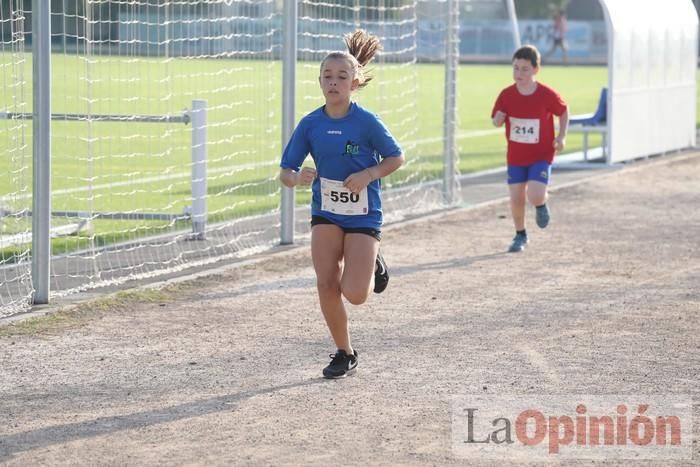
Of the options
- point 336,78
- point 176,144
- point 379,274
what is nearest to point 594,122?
point 176,144

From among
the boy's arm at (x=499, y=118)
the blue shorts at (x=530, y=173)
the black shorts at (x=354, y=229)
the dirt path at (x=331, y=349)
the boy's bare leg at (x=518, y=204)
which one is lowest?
the dirt path at (x=331, y=349)

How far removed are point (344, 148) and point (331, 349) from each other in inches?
53.1

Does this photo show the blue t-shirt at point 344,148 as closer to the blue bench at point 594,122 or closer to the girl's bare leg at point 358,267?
the girl's bare leg at point 358,267

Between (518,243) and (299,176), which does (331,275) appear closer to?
(299,176)

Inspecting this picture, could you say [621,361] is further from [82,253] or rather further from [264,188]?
[264,188]

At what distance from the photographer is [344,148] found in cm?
779

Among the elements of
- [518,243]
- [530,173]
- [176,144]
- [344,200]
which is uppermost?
[344,200]

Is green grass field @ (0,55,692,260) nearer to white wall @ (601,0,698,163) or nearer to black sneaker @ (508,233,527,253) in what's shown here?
white wall @ (601,0,698,163)

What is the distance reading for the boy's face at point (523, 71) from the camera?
1287 centimetres

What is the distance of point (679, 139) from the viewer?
24.5 metres

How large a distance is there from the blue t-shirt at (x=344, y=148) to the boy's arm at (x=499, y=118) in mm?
5287

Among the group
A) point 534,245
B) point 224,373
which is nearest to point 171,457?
point 224,373

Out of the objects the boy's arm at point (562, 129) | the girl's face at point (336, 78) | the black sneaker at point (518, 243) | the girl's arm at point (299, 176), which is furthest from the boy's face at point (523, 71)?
the girl's arm at point (299, 176)

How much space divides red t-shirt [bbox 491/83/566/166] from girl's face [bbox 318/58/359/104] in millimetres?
5479
